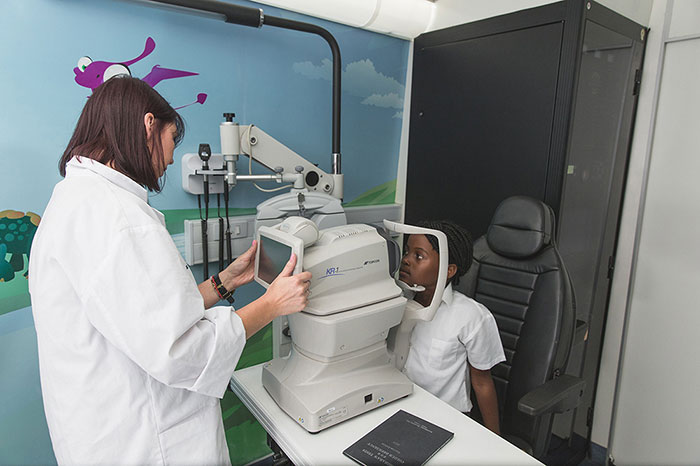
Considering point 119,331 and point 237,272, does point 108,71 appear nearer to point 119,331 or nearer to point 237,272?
point 237,272

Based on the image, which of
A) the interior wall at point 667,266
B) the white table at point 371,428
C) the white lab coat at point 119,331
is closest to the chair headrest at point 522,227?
the white table at point 371,428

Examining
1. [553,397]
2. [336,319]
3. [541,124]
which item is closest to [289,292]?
[336,319]

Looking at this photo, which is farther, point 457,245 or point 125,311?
point 457,245

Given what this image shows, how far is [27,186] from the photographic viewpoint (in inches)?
58.1

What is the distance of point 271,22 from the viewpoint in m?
1.72

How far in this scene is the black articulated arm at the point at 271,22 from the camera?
1.55 m

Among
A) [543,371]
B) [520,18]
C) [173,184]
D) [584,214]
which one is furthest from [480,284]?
[173,184]

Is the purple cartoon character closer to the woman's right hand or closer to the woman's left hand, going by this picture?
the woman's left hand

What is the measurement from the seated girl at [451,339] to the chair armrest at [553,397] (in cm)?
16

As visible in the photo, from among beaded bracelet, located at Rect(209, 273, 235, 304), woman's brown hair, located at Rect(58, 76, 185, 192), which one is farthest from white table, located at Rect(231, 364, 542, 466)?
woman's brown hair, located at Rect(58, 76, 185, 192)

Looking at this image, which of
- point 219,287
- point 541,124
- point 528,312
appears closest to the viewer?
point 219,287

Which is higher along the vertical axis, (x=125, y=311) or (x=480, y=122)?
(x=480, y=122)

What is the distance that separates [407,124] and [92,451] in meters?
2.01

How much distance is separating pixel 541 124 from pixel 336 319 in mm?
1228
